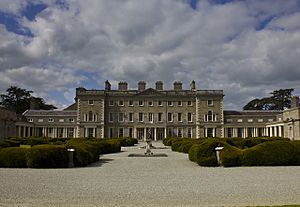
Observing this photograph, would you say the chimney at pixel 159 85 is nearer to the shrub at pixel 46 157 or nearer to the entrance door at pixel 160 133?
the entrance door at pixel 160 133

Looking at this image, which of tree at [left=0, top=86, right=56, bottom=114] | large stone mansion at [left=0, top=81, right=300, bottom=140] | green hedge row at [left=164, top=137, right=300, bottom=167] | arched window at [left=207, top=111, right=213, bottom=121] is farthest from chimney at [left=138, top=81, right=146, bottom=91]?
green hedge row at [left=164, top=137, right=300, bottom=167]

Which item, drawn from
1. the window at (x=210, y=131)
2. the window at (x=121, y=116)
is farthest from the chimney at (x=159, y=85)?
the window at (x=210, y=131)

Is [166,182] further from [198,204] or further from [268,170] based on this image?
[268,170]

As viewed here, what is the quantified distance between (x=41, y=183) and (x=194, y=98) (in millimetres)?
53880

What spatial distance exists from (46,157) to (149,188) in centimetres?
636

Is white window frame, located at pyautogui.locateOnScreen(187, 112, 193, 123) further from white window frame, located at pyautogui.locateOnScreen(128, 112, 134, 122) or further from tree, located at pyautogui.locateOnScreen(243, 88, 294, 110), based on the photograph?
tree, located at pyautogui.locateOnScreen(243, 88, 294, 110)

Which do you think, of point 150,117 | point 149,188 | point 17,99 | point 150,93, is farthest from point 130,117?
point 149,188

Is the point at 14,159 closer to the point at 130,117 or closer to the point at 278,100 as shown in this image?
the point at 130,117

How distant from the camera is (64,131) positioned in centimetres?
6206

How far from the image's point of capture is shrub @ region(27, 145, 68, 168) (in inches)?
551

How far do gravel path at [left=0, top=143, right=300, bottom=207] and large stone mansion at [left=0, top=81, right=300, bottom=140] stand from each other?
4883 cm

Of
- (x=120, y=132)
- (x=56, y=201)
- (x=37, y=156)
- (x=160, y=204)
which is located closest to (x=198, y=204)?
(x=160, y=204)

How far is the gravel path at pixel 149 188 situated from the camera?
735 cm

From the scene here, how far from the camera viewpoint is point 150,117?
62.4 metres
